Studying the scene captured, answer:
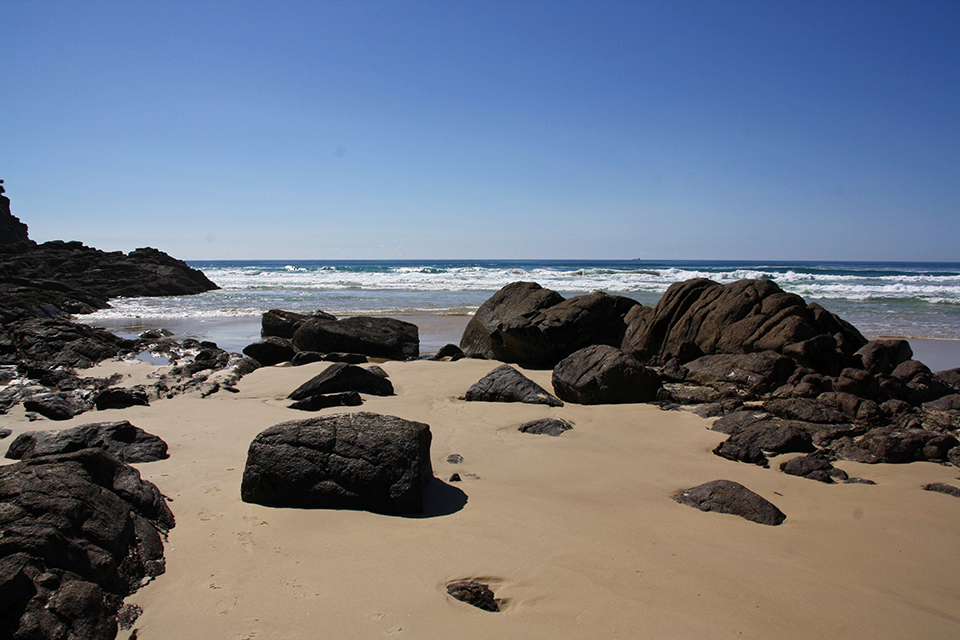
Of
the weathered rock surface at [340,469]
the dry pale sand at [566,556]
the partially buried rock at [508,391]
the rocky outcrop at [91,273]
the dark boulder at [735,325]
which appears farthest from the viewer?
the rocky outcrop at [91,273]

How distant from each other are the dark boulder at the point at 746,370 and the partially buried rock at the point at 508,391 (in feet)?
8.27

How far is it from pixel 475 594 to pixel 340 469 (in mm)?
1433

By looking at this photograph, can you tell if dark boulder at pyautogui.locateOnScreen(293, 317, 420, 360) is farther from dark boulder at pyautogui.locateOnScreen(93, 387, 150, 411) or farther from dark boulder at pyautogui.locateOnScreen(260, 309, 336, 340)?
dark boulder at pyautogui.locateOnScreen(93, 387, 150, 411)

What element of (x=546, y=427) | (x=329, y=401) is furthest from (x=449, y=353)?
(x=546, y=427)

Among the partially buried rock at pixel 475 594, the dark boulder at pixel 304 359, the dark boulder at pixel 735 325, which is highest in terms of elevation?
the dark boulder at pixel 735 325

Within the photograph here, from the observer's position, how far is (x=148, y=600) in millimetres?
2682

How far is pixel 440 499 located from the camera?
4.10 meters

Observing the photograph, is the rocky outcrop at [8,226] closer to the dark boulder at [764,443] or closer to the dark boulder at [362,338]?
the dark boulder at [362,338]

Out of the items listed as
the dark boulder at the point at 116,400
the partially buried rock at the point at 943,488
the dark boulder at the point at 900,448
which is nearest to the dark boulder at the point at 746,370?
the dark boulder at the point at 900,448

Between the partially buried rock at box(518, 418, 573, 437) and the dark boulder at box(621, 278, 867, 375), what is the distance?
4180mm

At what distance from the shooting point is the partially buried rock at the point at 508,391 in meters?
7.44

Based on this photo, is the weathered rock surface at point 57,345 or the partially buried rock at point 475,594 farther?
the weathered rock surface at point 57,345

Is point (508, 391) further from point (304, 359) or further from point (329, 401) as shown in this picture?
point (304, 359)

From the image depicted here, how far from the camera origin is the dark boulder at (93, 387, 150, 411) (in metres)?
6.65
